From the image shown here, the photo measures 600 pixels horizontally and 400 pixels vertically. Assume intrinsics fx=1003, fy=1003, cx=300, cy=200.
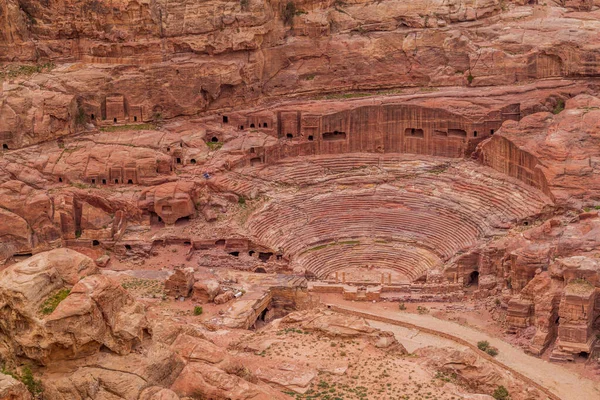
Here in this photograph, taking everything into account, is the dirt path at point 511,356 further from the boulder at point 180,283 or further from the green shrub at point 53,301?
the green shrub at point 53,301

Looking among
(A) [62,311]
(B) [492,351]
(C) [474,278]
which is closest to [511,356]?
(B) [492,351]

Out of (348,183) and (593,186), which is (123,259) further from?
(593,186)

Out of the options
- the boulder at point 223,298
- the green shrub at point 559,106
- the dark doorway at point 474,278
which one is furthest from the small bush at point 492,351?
the green shrub at point 559,106

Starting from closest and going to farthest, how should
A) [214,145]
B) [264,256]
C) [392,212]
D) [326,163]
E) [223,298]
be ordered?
[223,298] → [264,256] → [392,212] → [214,145] → [326,163]

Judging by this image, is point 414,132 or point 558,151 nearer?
point 558,151

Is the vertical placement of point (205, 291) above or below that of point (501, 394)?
below

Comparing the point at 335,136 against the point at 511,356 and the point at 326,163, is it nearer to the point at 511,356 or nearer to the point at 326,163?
the point at 326,163
